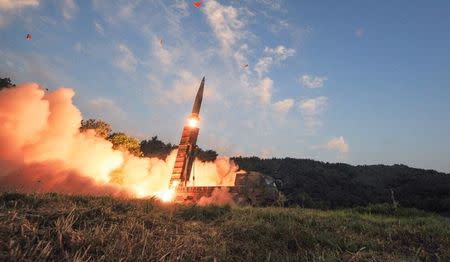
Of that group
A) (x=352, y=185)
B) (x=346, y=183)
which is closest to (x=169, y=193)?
(x=352, y=185)

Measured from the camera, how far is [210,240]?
7.73 meters

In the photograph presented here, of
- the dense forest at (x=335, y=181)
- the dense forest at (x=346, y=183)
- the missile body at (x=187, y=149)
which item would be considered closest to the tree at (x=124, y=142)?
the dense forest at (x=335, y=181)

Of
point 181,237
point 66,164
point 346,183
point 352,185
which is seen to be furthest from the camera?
point 346,183

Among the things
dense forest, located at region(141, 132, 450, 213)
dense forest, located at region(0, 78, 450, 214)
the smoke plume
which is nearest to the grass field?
the smoke plume

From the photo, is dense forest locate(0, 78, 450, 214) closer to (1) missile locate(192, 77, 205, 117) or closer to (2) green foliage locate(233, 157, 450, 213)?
(2) green foliage locate(233, 157, 450, 213)

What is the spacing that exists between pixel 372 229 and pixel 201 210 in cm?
546

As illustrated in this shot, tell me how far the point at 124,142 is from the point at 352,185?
3809 centimetres

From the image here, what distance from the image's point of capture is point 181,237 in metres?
7.55

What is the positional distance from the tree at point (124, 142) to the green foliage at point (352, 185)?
18058 mm

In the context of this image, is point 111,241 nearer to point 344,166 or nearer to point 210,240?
point 210,240

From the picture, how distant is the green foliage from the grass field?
28.0 metres

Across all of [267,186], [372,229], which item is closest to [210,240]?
[372,229]

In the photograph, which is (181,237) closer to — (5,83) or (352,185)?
(5,83)

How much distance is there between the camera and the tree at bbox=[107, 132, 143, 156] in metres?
39.5
